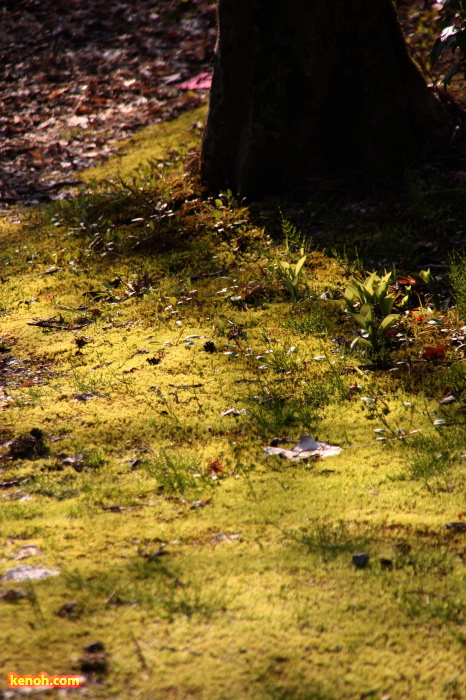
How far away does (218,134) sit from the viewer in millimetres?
6008

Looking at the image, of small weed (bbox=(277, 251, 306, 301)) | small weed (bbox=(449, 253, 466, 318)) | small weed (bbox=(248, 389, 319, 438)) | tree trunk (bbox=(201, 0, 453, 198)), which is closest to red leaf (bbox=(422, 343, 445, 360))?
small weed (bbox=(449, 253, 466, 318))

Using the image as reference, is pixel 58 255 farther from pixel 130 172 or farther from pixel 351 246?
pixel 351 246

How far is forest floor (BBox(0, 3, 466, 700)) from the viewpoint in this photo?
1872 millimetres

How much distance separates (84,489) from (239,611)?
1116 millimetres

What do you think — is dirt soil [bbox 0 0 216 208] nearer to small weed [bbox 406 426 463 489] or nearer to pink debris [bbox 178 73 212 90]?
pink debris [bbox 178 73 212 90]

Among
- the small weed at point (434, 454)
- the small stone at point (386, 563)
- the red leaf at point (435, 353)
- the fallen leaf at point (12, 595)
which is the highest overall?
the fallen leaf at point (12, 595)

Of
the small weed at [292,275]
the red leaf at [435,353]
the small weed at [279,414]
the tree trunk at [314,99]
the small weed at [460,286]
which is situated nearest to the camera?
the small weed at [279,414]

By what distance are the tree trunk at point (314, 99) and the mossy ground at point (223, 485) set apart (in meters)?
0.60

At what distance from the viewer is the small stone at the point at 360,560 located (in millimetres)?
2238

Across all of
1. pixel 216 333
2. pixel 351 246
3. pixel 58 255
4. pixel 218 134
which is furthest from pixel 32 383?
pixel 218 134

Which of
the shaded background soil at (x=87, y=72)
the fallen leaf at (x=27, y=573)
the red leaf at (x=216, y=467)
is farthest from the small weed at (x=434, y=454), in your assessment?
the shaded background soil at (x=87, y=72)

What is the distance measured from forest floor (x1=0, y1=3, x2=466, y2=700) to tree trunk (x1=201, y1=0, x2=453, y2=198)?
390 mm

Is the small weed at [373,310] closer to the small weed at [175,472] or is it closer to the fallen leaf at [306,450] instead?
the fallen leaf at [306,450]

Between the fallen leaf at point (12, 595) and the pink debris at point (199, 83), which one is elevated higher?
the pink debris at point (199, 83)
